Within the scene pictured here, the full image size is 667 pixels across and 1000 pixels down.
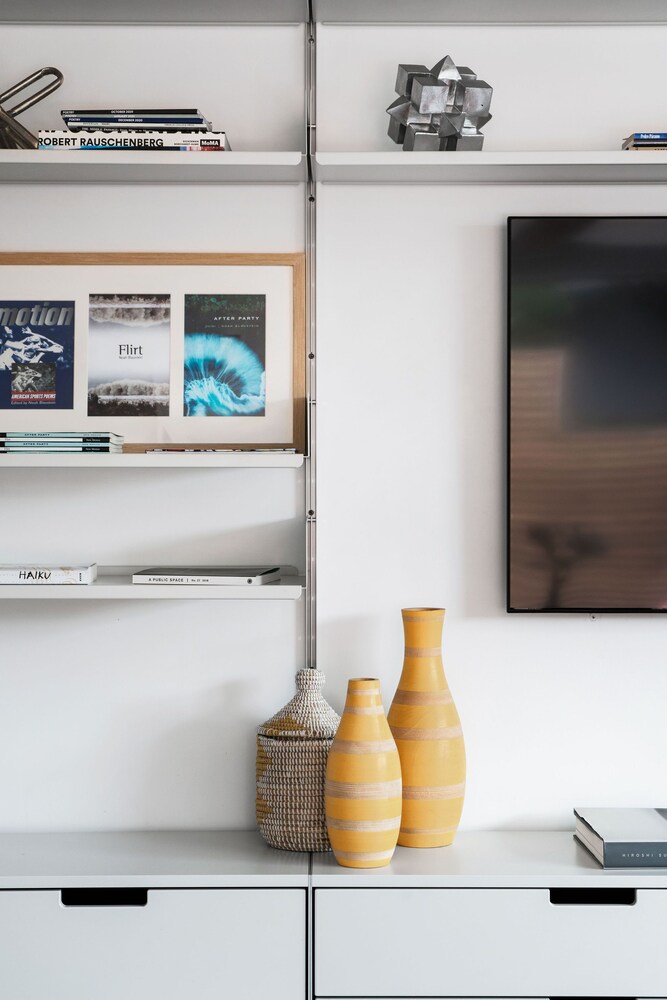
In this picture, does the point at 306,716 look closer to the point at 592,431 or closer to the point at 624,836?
the point at 624,836

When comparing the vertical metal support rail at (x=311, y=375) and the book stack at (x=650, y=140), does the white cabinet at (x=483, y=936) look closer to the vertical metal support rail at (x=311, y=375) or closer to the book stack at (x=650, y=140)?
the vertical metal support rail at (x=311, y=375)

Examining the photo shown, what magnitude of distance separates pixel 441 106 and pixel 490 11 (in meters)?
0.28

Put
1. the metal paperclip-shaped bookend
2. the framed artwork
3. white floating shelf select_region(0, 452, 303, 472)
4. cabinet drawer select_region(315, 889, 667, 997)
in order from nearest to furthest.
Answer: cabinet drawer select_region(315, 889, 667, 997)
white floating shelf select_region(0, 452, 303, 472)
the metal paperclip-shaped bookend
the framed artwork

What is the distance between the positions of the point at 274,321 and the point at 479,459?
51 centimetres

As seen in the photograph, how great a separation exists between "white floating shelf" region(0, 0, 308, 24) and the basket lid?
4.40ft

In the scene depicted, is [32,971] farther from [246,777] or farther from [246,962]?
[246,777]

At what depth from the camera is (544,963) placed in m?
1.55

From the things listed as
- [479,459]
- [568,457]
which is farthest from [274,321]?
[568,457]

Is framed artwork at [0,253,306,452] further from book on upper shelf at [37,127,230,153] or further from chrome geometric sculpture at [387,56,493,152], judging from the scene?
chrome geometric sculpture at [387,56,493,152]


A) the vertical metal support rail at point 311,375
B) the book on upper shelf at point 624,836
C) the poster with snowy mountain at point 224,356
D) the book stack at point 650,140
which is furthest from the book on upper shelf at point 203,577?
the book stack at point 650,140

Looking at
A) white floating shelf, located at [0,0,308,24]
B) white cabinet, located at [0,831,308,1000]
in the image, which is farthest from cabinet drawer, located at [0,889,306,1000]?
white floating shelf, located at [0,0,308,24]

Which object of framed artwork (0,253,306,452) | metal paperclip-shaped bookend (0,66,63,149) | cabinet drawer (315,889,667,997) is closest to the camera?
cabinet drawer (315,889,667,997)

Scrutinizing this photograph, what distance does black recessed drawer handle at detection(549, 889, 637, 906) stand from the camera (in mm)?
1598

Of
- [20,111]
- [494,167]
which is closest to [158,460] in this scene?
[20,111]
